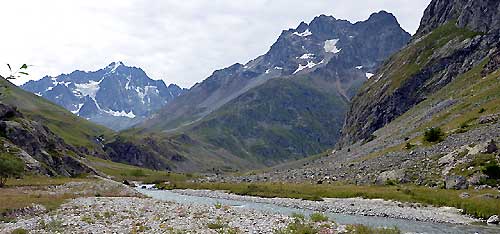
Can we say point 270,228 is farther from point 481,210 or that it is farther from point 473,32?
point 473,32

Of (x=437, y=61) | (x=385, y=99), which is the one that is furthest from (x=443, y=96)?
(x=385, y=99)

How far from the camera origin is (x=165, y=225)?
112 feet

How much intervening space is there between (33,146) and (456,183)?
11615 cm

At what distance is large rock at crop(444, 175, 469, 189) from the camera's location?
191 ft

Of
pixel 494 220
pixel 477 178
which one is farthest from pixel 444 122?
pixel 494 220

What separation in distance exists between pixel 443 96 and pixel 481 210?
99753 millimetres

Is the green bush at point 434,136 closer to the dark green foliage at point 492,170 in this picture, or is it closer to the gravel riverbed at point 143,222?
the dark green foliage at point 492,170

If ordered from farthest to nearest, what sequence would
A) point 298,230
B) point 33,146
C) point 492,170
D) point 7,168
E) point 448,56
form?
point 448,56, point 33,146, point 7,168, point 492,170, point 298,230

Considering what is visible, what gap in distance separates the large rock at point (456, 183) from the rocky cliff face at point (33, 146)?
93580 millimetres

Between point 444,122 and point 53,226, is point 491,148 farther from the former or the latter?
point 53,226

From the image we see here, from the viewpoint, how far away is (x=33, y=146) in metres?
132

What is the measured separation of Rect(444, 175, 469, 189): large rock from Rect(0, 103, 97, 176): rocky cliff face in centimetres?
9358

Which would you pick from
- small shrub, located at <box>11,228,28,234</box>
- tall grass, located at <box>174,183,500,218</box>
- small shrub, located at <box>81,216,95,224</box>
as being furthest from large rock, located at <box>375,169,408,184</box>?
small shrub, located at <box>11,228,28,234</box>

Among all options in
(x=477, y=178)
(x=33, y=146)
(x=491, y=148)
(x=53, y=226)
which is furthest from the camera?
(x=33, y=146)
